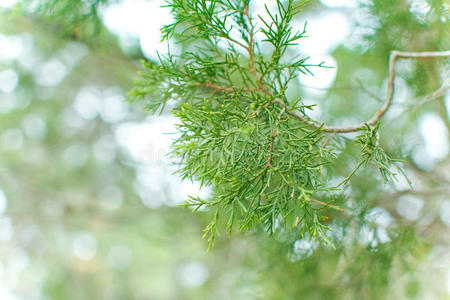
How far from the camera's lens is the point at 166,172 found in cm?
329

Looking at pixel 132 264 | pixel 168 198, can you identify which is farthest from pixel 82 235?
pixel 168 198

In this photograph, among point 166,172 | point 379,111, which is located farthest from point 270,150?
point 166,172

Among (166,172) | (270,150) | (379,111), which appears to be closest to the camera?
(270,150)

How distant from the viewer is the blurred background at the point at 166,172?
1.89 m

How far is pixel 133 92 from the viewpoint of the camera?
1326mm

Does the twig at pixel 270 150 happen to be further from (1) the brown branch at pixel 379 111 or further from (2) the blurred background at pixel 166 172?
(2) the blurred background at pixel 166 172

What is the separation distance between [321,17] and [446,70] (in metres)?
1.91

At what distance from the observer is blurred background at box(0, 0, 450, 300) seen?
1.89 m

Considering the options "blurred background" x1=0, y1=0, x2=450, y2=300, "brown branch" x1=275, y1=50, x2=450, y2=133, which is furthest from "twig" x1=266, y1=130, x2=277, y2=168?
"blurred background" x1=0, y1=0, x2=450, y2=300

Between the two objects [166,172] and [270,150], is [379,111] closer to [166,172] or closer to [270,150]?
[270,150]

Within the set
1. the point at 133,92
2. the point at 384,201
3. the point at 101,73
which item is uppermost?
the point at 101,73

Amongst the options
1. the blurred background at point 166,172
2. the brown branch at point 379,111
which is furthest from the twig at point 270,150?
the blurred background at point 166,172

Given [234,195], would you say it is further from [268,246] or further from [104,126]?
[104,126]

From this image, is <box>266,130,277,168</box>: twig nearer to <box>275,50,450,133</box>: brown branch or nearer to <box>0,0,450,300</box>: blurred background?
<box>275,50,450,133</box>: brown branch
